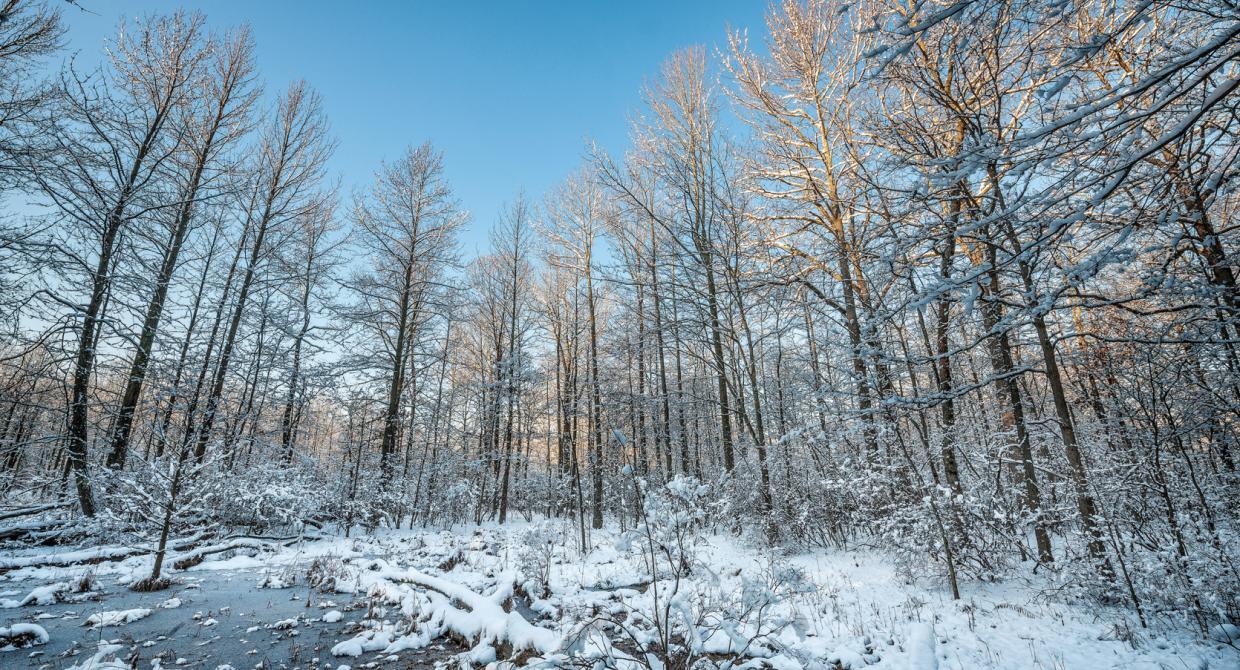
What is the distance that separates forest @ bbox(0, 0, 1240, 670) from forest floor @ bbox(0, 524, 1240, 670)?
1.9 inches

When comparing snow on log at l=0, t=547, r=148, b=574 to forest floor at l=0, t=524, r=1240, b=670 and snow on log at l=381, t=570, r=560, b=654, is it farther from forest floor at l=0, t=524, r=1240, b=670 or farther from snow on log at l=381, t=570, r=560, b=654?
snow on log at l=381, t=570, r=560, b=654

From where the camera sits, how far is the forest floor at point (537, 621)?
11.6ft

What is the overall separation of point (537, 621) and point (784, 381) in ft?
25.1

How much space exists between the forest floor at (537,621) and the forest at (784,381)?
0.16ft

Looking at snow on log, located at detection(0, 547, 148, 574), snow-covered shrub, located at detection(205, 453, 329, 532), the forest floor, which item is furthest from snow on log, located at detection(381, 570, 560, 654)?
snow-covered shrub, located at detection(205, 453, 329, 532)

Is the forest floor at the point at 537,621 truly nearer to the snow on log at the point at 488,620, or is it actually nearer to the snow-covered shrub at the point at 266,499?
the snow on log at the point at 488,620

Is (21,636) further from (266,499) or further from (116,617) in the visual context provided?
(266,499)

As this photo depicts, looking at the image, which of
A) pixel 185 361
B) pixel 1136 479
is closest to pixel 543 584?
Answer: pixel 1136 479

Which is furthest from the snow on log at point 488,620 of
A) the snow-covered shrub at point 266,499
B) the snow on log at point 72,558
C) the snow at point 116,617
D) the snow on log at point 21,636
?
the snow-covered shrub at point 266,499

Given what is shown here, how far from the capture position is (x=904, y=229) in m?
5.14

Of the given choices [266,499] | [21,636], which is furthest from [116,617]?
[266,499]

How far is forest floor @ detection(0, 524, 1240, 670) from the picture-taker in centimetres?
354

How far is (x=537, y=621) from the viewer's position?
16.1 ft

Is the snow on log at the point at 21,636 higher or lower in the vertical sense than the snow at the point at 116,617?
higher
